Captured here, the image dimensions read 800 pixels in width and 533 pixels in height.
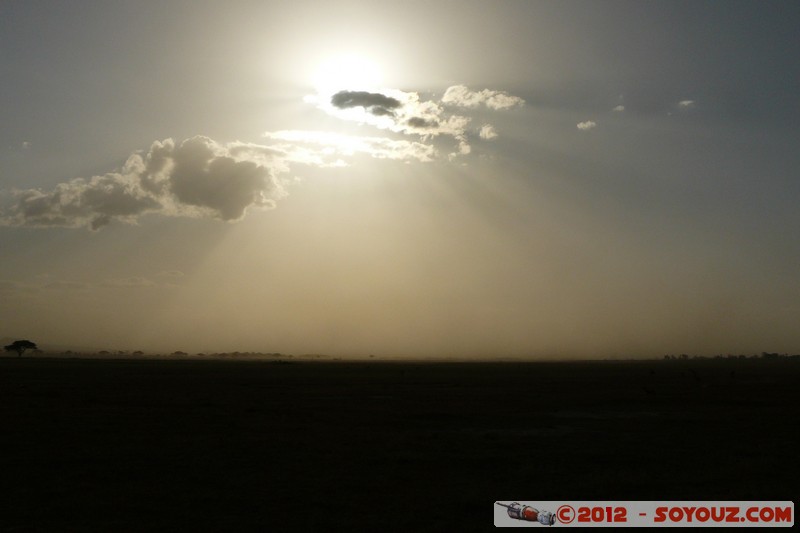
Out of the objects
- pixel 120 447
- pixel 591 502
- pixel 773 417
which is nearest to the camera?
pixel 591 502

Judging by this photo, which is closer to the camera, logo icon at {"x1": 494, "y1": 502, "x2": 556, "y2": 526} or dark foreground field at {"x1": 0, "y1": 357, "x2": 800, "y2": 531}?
logo icon at {"x1": 494, "y1": 502, "x2": 556, "y2": 526}

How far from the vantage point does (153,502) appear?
743 inches

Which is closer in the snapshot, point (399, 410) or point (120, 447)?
point (120, 447)

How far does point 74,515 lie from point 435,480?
10147 mm

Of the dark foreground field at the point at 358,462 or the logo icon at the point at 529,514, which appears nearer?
the logo icon at the point at 529,514

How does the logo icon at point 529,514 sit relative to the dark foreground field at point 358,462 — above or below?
above

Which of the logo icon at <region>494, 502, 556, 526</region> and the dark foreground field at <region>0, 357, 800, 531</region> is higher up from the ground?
the logo icon at <region>494, 502, 556, 526</region>

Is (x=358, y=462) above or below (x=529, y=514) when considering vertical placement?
below

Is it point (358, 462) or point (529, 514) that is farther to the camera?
point (358, 462)

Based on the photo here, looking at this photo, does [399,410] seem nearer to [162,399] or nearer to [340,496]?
[162,399]

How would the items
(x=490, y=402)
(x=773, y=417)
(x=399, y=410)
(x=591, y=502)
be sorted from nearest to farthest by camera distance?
(x=591, y=502), (x=773, y=417), (x=399, y=410), (x=490, y=402)

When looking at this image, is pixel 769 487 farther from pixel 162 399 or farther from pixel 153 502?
pixel 162 399

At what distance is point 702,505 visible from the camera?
59.8 ft

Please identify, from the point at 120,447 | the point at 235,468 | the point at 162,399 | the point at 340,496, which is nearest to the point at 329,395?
the point at 162,399
